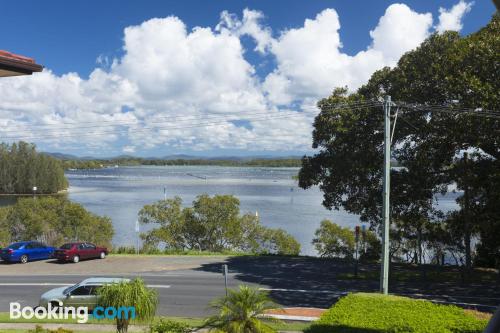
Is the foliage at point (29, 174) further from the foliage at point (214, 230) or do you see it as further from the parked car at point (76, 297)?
the parked car at point (76, 297)

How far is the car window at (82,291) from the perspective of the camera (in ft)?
56.9

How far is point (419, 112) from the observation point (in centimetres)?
2380

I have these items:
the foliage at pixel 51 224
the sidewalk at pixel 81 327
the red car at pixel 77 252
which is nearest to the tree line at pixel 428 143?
the red car at pixel 77 252

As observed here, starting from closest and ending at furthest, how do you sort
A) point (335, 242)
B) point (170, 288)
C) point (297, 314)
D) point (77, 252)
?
point (297, 314)
point (170, 288)
point (77, 252)
point (335, 242)

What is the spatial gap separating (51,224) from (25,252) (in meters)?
21.2

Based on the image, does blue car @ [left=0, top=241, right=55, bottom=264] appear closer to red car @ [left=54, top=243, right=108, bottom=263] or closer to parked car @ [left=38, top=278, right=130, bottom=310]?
red car @ [left=54, top=243, right=108, bottom=263]

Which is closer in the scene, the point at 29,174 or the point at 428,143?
the point at 428,143

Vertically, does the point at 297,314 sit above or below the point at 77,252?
above

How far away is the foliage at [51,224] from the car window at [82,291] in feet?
105

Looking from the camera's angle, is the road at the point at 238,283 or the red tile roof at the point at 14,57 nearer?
the red tile roof at the point at 14,57

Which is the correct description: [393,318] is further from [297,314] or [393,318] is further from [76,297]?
[76,297]

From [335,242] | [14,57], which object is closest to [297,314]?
[14,57]

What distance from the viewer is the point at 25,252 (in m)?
30.8

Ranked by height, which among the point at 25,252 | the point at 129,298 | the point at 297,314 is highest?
the point at 129,298
